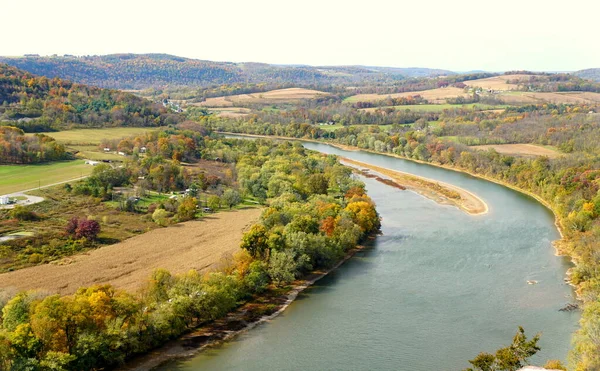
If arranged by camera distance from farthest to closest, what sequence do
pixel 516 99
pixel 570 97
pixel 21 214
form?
pixel 516 99
pixel 570 97
pixel 21 214

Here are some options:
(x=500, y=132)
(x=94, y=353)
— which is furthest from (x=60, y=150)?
(x=500, y=132)

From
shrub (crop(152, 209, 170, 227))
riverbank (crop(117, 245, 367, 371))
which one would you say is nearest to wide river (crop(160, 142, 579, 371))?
riverbank (crop(117, 245, 367, 371))

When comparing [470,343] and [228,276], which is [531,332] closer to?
[470,343]

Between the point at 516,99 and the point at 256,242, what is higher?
the point at 516,99

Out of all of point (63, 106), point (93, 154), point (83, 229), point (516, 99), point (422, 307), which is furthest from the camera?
point (516, 99)

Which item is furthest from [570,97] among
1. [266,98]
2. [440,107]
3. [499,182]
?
[266,98]

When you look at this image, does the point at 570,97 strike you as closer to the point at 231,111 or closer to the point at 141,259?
the point at 231,111

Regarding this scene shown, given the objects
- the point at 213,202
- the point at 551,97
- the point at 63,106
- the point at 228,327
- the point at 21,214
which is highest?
the point at 551,97
